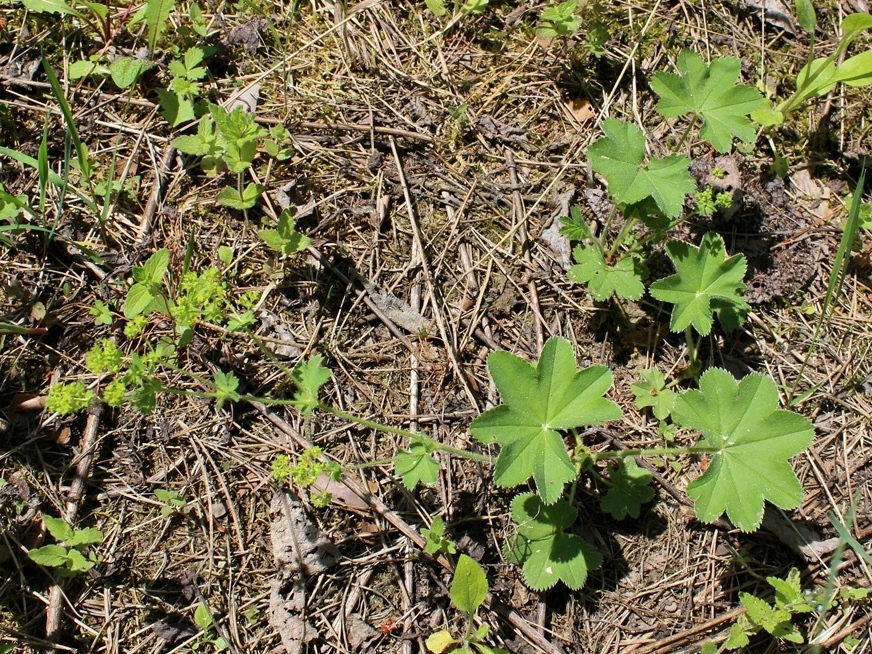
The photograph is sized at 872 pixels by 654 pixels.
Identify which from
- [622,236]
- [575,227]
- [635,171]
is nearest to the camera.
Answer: [635,171]

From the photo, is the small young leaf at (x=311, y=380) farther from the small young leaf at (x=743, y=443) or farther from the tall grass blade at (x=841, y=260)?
the tall grass blade at (x=841, y=260)

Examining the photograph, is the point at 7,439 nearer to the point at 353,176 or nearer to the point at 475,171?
the point at 353,176

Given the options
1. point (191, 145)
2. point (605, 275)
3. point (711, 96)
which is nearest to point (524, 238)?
point (605, 275)

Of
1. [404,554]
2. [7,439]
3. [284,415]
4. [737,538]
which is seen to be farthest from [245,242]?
[737,538]

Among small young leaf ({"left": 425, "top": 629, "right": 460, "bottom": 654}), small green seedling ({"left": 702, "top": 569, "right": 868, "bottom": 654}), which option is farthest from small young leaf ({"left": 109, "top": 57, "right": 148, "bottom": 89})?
small green seedling ({"left": 702, "top": 569, "right": 868, "bottom": 654})

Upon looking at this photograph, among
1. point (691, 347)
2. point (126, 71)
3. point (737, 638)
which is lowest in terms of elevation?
point (737, 638)

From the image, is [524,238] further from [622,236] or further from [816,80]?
[816,80]

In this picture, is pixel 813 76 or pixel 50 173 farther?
pixel 813 76
